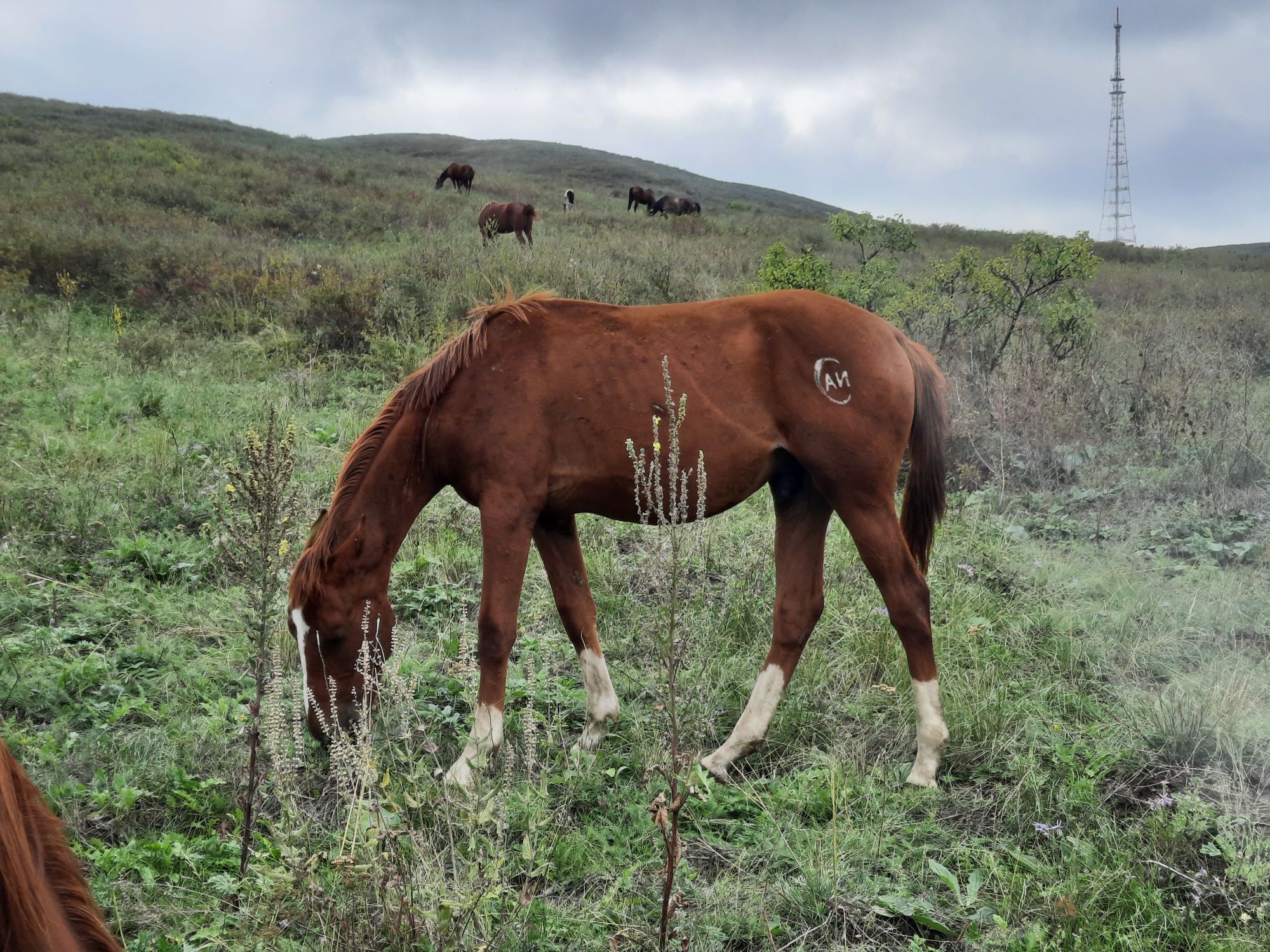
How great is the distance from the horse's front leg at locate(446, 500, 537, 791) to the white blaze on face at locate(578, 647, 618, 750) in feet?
1.76

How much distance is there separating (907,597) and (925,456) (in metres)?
0.65

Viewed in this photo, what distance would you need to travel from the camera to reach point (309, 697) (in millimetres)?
3250

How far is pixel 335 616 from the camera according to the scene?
11.0 ft

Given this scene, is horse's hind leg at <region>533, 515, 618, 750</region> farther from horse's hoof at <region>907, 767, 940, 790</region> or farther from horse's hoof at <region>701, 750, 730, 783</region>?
horse's hoof at <region>907, 767, 940, 790</region>

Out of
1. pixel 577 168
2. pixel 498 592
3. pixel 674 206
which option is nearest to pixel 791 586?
pixel 498 592

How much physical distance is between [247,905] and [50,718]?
1872 mm

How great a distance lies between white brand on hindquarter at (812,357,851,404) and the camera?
3482 mm

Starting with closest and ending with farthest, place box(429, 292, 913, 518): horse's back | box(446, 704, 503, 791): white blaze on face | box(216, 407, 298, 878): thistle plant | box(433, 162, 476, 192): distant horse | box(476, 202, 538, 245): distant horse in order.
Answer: box(216, 407, 298, 878): thistle plant → box(446, 704, 503, 791): white blaze on face → box(429, 292, 913, 518): horse's back → box(476, 202, 538, 245): distant horse → box(433, 162, 476, 192): distant horse

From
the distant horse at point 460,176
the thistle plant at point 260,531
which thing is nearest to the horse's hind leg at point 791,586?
the thistle plant at point 260,531

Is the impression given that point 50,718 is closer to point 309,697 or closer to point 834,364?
point 309,697

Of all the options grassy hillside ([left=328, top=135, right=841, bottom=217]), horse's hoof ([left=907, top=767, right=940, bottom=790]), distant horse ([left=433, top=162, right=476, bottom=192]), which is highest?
grassy hillside ([left=328, top=135, right=841, bottom=217])

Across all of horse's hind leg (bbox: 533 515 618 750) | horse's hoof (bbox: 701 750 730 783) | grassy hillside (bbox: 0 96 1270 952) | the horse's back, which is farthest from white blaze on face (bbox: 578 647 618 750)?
the horse's back

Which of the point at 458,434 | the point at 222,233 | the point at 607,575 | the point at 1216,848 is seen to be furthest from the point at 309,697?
the point at 222,233

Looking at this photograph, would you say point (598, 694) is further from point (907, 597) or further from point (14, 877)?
point (14, 877)
